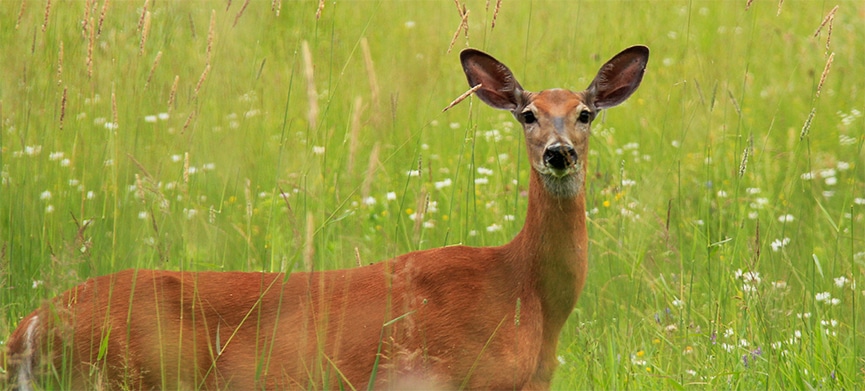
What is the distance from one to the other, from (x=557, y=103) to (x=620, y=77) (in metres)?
0.59

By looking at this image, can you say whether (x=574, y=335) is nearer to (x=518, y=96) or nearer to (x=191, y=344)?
(x=518, y=96)

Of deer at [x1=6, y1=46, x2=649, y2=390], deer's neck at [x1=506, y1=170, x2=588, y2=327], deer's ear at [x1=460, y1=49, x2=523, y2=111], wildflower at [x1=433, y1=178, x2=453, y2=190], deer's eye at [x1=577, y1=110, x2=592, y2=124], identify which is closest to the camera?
deer at [x1=6, y1=46, x2=649, y2=390]

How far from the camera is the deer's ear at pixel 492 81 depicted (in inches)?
191

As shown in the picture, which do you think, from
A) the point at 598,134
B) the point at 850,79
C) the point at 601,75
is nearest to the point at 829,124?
the point at 850,79

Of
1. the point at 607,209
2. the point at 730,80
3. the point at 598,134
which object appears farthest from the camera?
the point at 730,80

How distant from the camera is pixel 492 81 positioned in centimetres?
488

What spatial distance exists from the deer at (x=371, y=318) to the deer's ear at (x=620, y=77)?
419 millimetres

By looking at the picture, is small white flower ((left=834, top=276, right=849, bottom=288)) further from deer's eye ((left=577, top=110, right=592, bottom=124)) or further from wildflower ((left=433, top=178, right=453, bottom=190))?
wildflower ((left=433, top=178, right=453, bottom=190))

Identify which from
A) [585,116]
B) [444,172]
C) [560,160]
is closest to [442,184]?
[444,172]

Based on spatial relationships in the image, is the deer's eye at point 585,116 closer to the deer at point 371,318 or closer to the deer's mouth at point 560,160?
the deer at point 371,318

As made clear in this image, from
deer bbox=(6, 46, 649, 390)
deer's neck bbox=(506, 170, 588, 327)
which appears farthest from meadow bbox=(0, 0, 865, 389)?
deer's neck bbox=(506, 170, 588, 327)

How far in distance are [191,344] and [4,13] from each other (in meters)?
3.65

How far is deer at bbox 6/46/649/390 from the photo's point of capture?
13.6 ft

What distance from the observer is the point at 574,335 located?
5.16m
